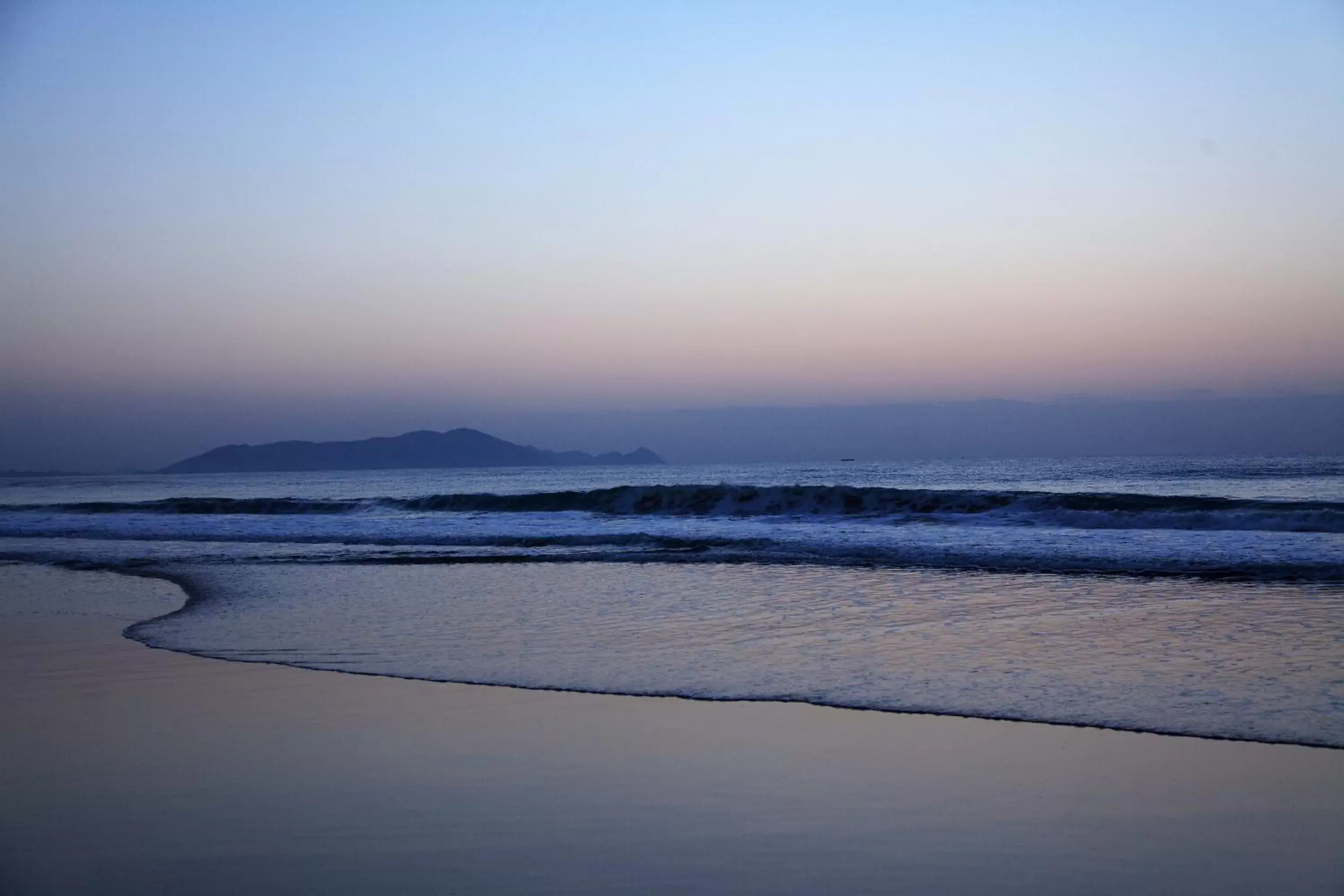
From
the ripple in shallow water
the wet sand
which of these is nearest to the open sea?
the ripple in shallow water

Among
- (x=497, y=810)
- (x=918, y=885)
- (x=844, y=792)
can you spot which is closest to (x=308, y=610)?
(x=497, y=810)

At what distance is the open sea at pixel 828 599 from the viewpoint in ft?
23.6

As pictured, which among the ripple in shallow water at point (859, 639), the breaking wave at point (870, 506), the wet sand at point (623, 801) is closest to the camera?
the wet sand at point (623, 801)

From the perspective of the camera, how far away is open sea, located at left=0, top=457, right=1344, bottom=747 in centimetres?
719

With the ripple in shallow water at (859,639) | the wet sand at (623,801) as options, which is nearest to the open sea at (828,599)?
the ripple in shallow water at (859,639)

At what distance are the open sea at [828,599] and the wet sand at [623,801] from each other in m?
0.78

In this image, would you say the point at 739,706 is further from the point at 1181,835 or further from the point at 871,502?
the point at 871,502

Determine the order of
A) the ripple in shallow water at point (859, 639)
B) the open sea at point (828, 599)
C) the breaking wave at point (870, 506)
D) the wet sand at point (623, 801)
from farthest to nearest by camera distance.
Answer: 1. the breaking wave at point (870, 506)
2. the open sea at point (828, 599)
3. the ripple in shallow water at point (859, 639)
4. the wet sand at point (623, 801)

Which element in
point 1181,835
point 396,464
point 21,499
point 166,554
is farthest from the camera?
point 396,464

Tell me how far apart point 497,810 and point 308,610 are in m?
7.57

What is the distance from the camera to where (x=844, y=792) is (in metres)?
4.96

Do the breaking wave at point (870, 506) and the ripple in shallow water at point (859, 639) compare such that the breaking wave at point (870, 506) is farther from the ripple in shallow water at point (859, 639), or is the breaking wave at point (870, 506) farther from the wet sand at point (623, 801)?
the wet sand at point (623, 801)

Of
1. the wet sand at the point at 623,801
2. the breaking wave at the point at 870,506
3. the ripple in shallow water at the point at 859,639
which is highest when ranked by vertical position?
the breaking wave at the point at 870,506

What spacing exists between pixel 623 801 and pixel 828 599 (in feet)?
23.4
